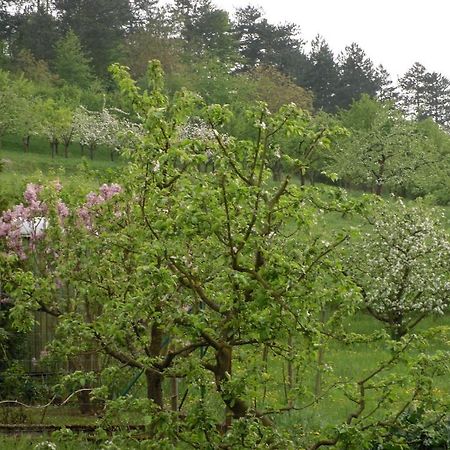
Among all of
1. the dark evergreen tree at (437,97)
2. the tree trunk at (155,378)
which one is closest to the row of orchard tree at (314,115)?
the tree trunk at (155,378)

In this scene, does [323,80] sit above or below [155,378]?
above

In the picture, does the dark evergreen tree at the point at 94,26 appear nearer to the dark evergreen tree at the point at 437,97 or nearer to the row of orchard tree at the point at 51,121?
the row of orchard tree at the point at 51,121

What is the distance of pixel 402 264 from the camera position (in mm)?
14367

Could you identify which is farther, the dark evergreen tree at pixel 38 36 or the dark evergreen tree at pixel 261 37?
the dark evergreen tree at pixel 261 37

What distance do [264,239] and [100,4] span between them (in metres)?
55.4

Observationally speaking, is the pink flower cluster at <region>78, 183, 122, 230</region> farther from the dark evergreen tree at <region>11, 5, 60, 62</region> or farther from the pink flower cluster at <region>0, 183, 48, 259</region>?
the dark evergreen tree at <region>11, 5, 60, 62</region>

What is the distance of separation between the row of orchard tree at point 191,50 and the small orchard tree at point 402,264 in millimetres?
32361

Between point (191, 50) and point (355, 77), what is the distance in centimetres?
1295

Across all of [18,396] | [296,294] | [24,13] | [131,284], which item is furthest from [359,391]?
[24,13]

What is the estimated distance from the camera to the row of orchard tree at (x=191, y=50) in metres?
51.8

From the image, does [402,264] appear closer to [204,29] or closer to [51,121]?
[51,121]

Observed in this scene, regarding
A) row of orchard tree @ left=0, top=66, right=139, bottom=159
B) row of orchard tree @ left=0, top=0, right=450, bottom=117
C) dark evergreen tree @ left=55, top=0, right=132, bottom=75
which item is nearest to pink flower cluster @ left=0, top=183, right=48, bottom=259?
row of orchard tree @ left=0, top=66, right=139, bottom=159

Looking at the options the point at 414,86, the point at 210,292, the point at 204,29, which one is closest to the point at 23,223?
the point at 210,292

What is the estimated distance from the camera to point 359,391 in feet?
16.1
